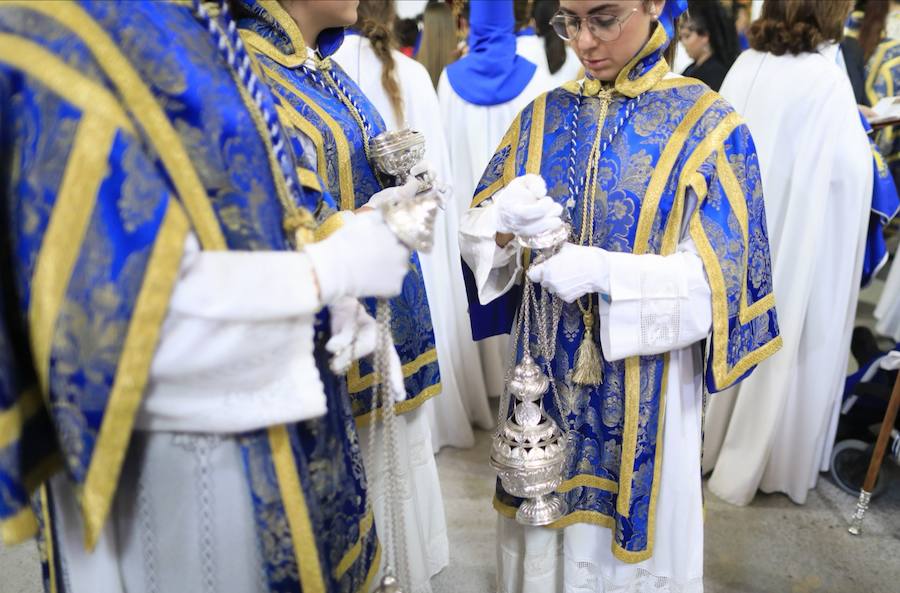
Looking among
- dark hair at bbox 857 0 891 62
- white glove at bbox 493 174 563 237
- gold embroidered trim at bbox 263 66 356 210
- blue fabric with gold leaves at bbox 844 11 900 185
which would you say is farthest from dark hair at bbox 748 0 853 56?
dark hair at bbox 857 0 891 62

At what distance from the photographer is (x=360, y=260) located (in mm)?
911

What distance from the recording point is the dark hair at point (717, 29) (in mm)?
3703

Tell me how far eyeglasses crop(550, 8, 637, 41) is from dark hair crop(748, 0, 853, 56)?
1.26 m

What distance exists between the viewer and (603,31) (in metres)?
1.42

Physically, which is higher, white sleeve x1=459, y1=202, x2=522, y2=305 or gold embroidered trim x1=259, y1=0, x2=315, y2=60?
gold embroidered trim x1=259, y1=0, x2=315, y2=60

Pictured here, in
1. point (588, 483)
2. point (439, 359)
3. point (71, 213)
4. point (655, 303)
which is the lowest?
point (439, 359)

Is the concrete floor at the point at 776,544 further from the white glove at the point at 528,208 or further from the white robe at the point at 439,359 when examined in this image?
the white glove at the point at 528,208

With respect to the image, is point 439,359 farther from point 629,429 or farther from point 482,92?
point 629,429

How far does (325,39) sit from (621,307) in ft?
3.07

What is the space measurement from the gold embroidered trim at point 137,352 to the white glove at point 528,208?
654mm

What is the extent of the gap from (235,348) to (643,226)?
953 mm

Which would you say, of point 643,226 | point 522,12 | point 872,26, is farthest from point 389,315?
point 872,26

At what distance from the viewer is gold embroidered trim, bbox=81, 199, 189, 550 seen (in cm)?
77

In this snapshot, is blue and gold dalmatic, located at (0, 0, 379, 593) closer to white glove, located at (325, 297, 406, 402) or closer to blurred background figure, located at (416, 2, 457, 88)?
white glove, located at (325, 297, 406, 402)
